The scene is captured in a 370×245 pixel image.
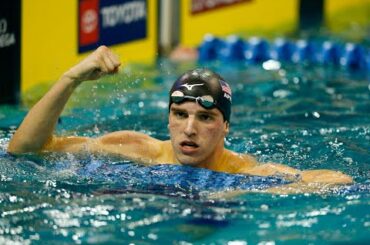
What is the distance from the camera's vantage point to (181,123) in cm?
513

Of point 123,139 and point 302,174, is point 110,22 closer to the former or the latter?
point 123,139

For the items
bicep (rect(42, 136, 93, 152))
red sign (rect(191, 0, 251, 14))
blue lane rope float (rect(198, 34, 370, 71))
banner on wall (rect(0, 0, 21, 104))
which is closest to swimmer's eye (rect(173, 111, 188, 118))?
bicep (rect(42, 136, 93, 152))

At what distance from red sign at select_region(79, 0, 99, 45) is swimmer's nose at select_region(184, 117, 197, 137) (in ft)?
12.8

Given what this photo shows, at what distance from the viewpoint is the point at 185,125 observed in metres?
5.11

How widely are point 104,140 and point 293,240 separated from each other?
58.3 inches

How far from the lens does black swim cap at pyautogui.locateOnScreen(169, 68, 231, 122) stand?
518 centimetres

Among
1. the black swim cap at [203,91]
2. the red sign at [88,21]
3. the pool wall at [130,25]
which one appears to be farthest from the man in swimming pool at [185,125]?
the red sign at [88,21]

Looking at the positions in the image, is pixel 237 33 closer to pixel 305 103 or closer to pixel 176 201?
pixel 305 103

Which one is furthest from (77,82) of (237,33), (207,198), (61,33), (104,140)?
(237,33)

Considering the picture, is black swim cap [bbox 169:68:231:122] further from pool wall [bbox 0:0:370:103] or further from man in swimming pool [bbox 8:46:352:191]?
pool wall [bbox 0:0:370:103]

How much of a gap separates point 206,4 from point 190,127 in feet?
18.9

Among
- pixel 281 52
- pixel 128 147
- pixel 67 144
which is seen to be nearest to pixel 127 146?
pixel 128 147

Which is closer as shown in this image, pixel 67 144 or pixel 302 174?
pixel 302 174

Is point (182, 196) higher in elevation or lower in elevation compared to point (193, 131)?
lower
